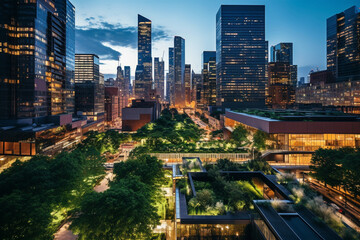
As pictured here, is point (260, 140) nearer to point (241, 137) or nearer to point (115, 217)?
point (241, 137)

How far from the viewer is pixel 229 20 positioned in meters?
169

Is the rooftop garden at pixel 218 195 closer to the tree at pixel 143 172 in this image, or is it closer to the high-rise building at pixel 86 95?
the tree at pixel 143 172

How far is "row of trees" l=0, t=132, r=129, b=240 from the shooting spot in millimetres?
16019

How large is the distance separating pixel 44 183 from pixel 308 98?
230m

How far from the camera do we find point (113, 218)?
1641cm

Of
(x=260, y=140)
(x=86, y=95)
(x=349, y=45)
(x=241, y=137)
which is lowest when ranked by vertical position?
(x=260, y=140)

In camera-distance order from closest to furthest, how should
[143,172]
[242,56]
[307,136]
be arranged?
[143,172]
[307,136]
[242,56]

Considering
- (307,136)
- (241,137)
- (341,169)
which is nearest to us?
(341,169)

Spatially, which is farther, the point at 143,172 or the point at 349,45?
the point at 349,45

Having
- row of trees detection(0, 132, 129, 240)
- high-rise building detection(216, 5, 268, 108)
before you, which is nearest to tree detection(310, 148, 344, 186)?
row of trees detection(0, 132, 129, 240)

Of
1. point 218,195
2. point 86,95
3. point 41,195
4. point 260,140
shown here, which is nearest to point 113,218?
point 41,195

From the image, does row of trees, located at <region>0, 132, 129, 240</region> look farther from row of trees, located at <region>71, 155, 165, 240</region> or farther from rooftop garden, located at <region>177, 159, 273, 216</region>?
rooftop garden, located at <region>177, 159, 273, 216</region>

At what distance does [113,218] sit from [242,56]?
179 meters

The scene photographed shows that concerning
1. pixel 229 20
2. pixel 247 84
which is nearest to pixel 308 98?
pixel 247 84
